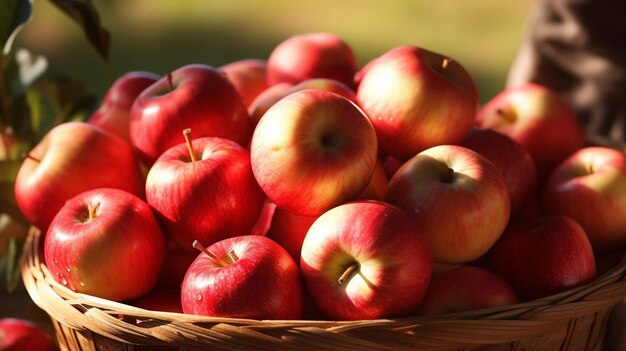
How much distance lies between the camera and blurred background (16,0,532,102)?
3.08 m

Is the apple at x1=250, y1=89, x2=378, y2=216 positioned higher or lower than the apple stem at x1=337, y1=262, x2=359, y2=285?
higher

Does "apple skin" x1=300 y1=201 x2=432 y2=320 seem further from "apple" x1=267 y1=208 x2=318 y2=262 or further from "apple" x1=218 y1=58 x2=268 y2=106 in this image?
"apple" x1=218 y1=58 x2=268 y2=106

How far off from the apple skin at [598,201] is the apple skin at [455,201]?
0.56 feet

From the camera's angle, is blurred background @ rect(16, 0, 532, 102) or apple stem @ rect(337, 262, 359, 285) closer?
apple stem @ rect(337, 262, 359, 285)

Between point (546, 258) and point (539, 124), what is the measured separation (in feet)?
1.02

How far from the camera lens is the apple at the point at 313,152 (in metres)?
0.84

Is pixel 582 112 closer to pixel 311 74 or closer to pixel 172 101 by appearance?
pixel 311 74

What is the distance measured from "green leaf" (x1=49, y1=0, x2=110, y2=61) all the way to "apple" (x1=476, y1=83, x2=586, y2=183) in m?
0.61

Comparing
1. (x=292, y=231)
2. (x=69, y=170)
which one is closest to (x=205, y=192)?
(x=292, y=231)

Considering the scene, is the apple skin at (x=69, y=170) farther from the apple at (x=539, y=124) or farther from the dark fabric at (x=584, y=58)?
the dark fabric at (x=584, y=58)

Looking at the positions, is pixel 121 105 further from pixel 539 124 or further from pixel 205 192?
pixel 539 124

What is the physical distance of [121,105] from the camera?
1113 mm

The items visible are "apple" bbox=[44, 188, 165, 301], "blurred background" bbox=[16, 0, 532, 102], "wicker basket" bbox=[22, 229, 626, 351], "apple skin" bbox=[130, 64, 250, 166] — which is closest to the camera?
"wicker basket" bbox=[22, 229, 626, 351]

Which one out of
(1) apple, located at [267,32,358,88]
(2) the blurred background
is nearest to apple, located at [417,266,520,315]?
(1) apple, located at [267,32,358,88]
